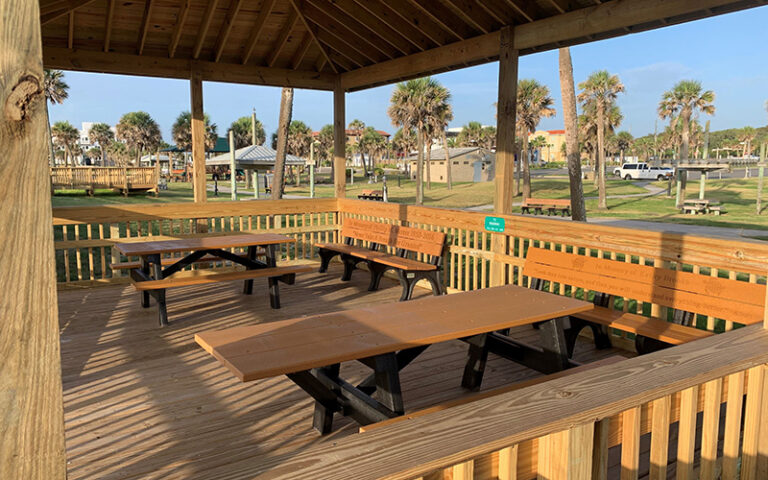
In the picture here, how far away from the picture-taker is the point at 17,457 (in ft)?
3.05

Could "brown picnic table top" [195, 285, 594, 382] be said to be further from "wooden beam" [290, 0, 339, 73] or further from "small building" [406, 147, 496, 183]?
"small building" [406, 147, 496, 183]

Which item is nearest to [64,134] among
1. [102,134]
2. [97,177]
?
[102,134]

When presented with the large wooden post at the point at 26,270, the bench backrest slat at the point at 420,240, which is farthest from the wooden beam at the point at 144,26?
the large wooden post at the point at 26,270

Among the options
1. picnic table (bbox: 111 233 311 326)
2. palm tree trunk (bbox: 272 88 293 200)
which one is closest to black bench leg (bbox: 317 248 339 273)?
picnic table (bbox: 111 233 311 326)

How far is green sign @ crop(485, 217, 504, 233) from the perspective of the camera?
610 centimetres

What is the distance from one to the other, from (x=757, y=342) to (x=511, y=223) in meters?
4.07

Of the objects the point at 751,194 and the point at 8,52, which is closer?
the point at 8,52

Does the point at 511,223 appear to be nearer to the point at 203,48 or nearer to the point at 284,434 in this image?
the point at 284,434

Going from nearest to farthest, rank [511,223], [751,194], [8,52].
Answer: [8,52] → [511,223] → [751,194]

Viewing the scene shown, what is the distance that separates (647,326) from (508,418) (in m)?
3.25

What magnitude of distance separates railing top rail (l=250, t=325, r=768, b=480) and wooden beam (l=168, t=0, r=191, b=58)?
22.7 feet

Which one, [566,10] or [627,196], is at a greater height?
[566,10]

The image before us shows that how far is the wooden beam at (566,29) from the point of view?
4574 mm

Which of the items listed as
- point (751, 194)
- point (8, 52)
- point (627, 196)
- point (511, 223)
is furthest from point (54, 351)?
point (751, 194)
